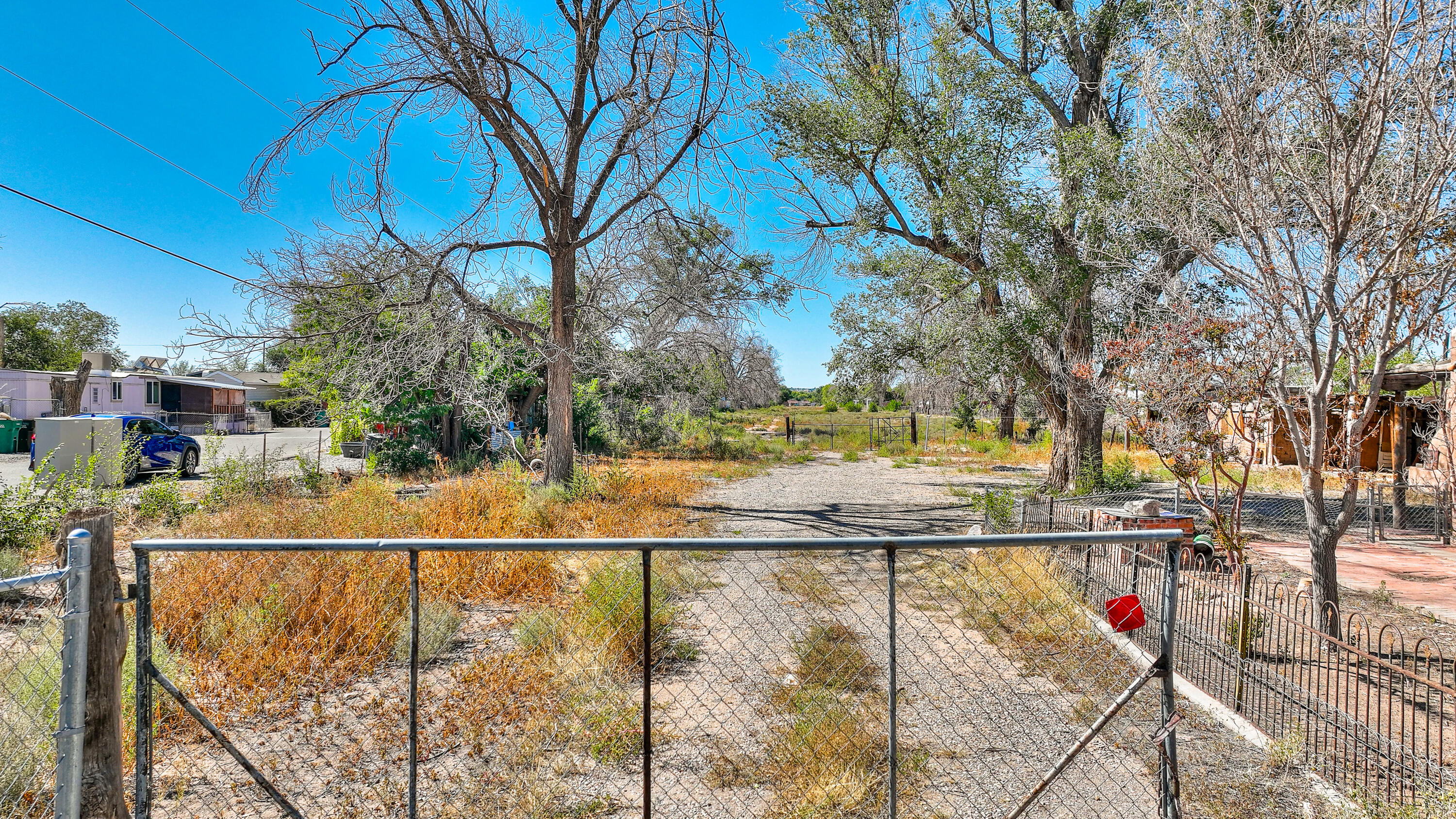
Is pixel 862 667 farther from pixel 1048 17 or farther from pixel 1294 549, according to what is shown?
pixel 1048 17

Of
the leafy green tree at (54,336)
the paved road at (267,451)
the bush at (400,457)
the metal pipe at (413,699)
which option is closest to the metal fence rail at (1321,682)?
the metal pipe at (413,699)

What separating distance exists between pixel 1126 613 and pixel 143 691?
398cm

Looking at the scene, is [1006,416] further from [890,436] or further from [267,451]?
[267,451]

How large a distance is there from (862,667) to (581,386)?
19.4 metres

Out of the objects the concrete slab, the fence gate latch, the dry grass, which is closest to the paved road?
the dry grass

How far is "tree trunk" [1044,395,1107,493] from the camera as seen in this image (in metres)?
15.8

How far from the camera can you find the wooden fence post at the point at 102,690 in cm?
267

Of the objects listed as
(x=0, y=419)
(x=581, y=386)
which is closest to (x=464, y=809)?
(x=581, y=386)

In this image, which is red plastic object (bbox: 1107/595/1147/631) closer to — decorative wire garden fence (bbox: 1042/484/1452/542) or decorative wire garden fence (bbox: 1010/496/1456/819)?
decorative wire garden fence (bbox: 1010/496/1456/819)

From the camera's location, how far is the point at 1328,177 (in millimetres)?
5211

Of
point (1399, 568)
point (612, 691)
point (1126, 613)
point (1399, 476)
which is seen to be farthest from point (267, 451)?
point (1399, 476)

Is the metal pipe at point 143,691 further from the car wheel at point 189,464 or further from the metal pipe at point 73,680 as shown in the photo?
the car wheel at point 189,464

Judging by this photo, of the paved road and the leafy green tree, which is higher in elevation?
the leafy green tree

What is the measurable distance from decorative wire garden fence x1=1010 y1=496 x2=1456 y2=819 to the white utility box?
41.9 ft
